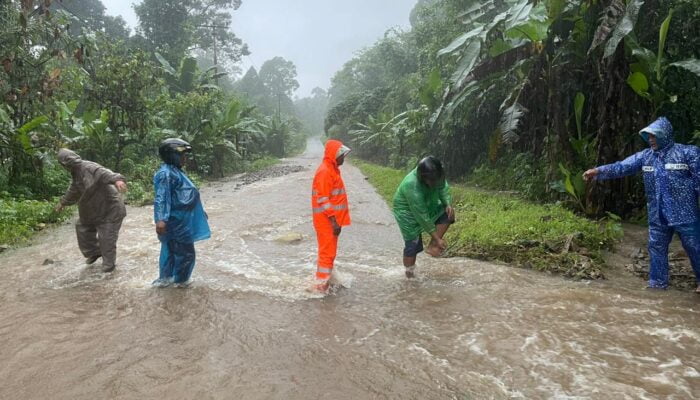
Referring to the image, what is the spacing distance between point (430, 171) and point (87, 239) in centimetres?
407

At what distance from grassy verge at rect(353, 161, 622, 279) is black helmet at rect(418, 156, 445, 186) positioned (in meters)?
1.73

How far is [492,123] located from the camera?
12648 millimetres

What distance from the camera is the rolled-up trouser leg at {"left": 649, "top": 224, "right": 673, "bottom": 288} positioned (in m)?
4.57

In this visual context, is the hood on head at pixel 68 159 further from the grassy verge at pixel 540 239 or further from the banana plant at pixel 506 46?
the banana plant at pixel 506 46

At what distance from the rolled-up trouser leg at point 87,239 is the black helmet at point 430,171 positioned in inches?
152

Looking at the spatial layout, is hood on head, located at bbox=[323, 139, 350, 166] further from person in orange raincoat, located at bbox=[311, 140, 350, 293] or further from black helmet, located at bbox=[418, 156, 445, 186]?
black helmet, located at bbox=[418, 156, 445, 186]

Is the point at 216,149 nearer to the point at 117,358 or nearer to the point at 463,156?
the point at 463,156

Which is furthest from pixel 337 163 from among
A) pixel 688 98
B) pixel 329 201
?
pixel 688 98

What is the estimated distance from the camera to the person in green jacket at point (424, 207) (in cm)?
484

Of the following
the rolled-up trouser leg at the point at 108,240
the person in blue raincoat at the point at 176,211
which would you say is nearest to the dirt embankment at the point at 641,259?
the person in blue raincoat at the point at 176,211

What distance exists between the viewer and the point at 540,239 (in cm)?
598

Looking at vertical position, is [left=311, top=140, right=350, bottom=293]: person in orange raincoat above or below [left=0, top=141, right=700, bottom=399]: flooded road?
above

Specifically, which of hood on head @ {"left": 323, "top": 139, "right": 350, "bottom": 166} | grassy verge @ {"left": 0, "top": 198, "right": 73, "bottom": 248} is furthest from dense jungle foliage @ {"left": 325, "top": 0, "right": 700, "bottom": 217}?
grassy verge @ {"left": 0, "top": 198, "right": 73, "bottom": 248}

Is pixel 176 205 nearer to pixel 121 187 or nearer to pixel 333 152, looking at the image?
pixel 121 187
